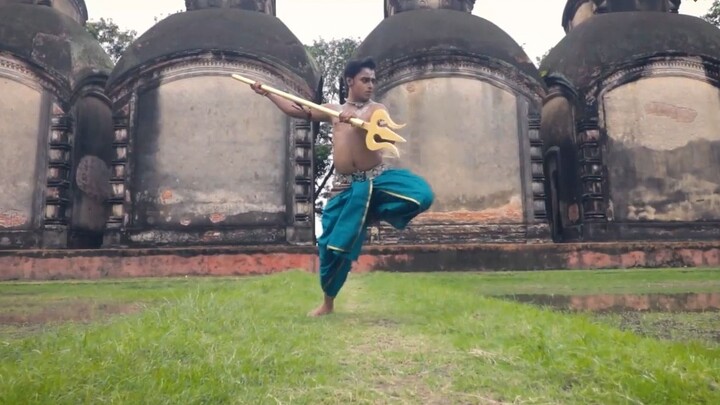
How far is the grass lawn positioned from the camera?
5.12 ft

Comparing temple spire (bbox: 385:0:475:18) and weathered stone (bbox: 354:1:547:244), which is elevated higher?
temple spire (bbox: 385:0:475:18)

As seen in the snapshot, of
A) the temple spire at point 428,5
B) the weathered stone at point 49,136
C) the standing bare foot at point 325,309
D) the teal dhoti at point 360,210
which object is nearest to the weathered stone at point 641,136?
the temple spire at point 428,5

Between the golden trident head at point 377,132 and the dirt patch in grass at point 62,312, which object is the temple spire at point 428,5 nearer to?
the golden trident head at point 377,132

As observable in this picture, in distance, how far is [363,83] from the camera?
3838 mm

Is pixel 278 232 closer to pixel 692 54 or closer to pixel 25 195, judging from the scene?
pixel 25 195

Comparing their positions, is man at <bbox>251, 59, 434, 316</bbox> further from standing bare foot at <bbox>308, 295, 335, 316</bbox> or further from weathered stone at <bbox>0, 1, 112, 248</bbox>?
weathered stone at <bbox>0, 1, 112, 248</bbox>

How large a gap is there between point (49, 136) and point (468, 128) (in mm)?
8089

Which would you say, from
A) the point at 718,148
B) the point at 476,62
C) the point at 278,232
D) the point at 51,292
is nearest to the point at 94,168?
the point at 278,232

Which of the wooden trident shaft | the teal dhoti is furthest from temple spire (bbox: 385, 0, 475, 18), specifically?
the teal dhoti

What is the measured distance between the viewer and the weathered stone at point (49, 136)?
11062 millimetres

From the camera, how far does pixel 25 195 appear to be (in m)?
11.2

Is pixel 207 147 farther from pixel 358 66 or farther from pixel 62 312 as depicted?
pixel 358 66

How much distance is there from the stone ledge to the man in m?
5.26

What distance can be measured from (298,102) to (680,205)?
32.7 feet
